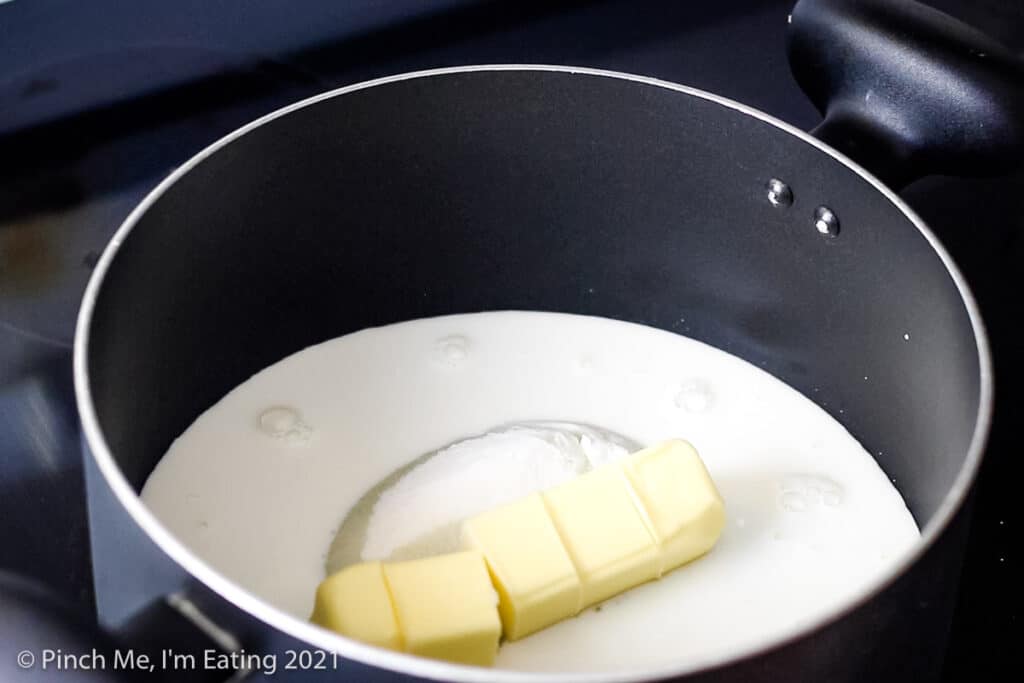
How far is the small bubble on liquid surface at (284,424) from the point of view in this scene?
0.72 meters

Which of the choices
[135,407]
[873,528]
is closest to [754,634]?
[873,528]

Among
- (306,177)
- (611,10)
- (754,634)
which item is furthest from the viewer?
(611,10)

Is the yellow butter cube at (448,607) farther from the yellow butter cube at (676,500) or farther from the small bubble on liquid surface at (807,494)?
the small bubble on liquid surface at (807,494)

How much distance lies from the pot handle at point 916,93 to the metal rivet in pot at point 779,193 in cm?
3

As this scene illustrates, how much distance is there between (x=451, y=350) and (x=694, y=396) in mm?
147

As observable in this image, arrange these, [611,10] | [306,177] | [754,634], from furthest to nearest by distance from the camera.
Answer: [611,10] → [306,177] → [754,634]

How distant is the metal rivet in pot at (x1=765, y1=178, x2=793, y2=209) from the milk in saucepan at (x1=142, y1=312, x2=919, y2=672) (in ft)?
0.37

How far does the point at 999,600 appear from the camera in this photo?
64cm

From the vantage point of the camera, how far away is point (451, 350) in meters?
0.78

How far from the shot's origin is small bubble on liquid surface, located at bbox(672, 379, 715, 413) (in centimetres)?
75

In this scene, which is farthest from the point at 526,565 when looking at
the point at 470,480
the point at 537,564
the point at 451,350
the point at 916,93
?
the point at 916,93

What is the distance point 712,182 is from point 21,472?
0.40 meters

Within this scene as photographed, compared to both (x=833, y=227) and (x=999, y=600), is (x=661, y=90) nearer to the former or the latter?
(x=833, y=227)

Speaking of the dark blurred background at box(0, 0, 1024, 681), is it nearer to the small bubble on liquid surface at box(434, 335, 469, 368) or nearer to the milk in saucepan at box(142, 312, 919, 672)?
the milk in saucepan at box(142, 312, 919, 672)
